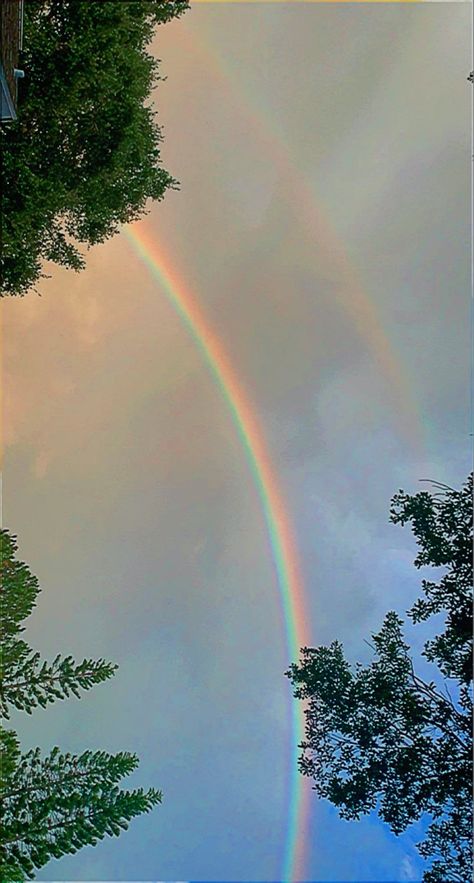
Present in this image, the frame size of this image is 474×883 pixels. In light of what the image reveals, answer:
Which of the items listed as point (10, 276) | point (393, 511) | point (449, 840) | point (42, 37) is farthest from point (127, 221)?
point (449, 840)

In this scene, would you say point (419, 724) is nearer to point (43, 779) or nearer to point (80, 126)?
point (43, 779)

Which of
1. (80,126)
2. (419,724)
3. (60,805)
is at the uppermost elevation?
(80,126)

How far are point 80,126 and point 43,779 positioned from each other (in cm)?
1090

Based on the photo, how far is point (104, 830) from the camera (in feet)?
27.7

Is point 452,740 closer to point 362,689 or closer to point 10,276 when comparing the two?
point 362,689

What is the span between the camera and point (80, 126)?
11.2 m

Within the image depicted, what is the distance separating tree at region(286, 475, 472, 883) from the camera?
9.72 meters

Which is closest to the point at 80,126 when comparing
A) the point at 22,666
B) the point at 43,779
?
the point at 22,666

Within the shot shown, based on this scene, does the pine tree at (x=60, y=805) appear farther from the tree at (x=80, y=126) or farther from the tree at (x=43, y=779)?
the tree at (x=80, y=126)

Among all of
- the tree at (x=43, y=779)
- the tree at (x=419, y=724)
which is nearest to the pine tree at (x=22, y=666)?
the tree at (x=43, y=779)

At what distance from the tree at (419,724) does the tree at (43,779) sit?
3528 millimetres

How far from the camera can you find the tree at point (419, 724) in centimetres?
972

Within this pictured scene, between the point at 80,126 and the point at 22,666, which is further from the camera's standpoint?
the point at 80,126

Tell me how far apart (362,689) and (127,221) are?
10471mm
